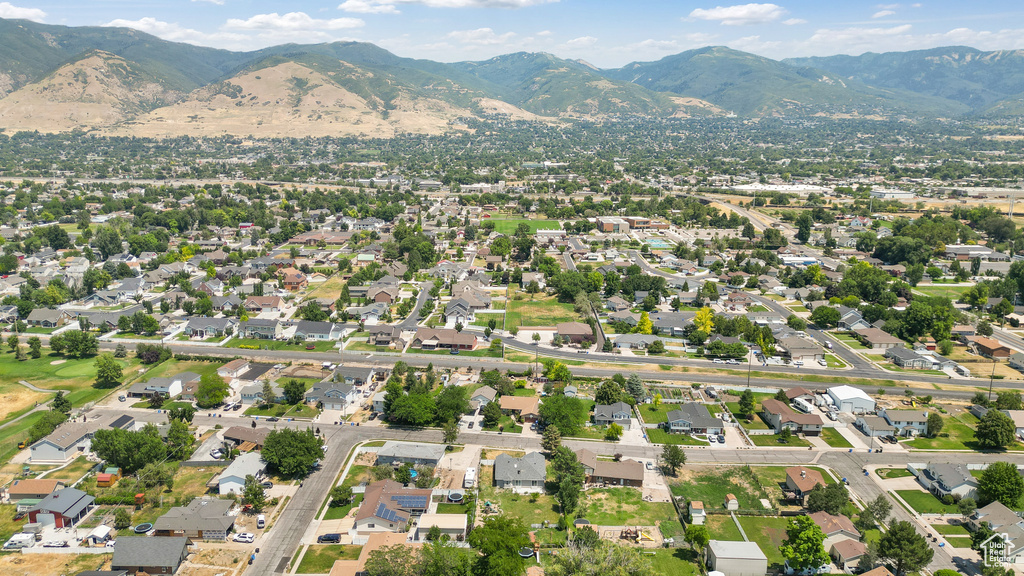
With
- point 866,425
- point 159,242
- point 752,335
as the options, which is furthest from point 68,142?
point 866,425

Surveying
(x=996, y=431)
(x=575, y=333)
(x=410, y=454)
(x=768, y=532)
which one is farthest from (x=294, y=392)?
(x=996, y=431)

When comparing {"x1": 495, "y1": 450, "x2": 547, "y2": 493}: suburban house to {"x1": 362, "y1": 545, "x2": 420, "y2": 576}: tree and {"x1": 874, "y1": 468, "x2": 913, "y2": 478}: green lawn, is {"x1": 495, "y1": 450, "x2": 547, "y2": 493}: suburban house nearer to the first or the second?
{"x1": 362, "y1": 545, "x2": 420, "y2": 576}: tree

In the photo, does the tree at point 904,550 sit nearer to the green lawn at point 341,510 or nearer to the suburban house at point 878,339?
the green lawn at point 341,510

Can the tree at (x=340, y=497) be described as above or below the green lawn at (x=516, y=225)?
below

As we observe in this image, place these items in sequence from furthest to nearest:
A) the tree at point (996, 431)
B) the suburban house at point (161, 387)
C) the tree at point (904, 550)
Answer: the suburban house at point (161, 387)
the tree at point (996, 431)
the tree at point (904, 550)

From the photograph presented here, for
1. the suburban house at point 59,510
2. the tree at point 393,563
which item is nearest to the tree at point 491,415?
the tree at point 393,563

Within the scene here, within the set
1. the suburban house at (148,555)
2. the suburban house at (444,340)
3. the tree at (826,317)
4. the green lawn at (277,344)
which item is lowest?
the suburban house at (148,555)

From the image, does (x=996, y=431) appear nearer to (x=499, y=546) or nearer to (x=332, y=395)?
(x=499, y=546)
